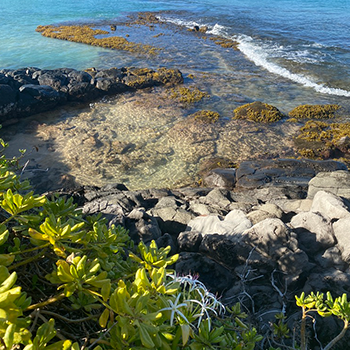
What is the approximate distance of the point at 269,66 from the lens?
68.0 feet

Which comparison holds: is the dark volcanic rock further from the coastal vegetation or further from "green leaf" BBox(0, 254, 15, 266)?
"green leaf" BBox(0, 254, 15, 266)

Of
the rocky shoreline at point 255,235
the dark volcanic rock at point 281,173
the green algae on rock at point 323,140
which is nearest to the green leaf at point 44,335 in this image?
the rocky shoreline at point 255,235

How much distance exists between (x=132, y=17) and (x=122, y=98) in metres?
25.0

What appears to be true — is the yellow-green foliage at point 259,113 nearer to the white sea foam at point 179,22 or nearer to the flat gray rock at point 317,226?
the flat gray rock at point 317,226

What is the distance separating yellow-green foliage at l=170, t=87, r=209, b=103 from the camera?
15.7 m

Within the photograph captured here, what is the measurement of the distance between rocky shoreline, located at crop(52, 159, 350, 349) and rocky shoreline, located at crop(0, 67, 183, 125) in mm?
8122

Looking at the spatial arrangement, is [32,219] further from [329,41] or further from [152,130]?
[329,41]

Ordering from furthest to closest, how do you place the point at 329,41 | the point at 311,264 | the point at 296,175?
1. the point at 329,41
2. the point at 296,175
3. the point at 311,264

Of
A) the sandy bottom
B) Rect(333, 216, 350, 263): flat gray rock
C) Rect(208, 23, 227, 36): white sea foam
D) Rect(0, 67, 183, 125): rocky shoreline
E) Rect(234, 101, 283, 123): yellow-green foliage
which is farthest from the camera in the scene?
Rect(208, 23, 227, 36): white sea foam

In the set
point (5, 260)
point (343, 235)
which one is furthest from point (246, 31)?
point (5, 260)

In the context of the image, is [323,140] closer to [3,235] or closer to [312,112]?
[312,112]

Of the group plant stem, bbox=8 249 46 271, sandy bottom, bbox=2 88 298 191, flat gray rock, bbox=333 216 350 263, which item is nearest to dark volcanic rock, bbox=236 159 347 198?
sandy bottom, bbox=2 88 298 191

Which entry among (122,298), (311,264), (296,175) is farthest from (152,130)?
(122,298)

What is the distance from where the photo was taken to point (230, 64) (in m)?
21.0
